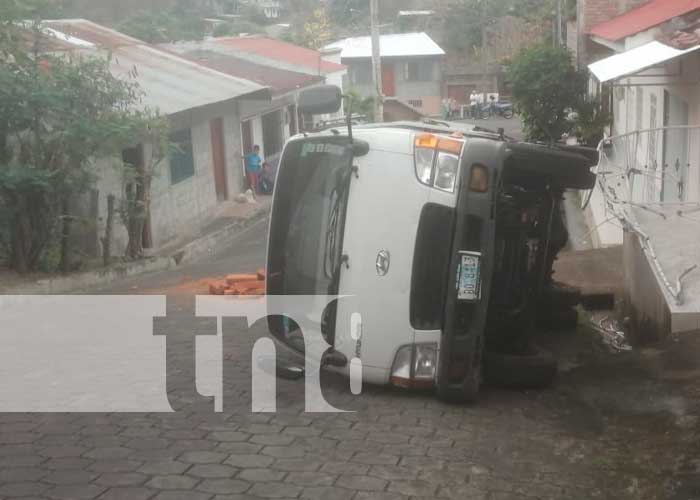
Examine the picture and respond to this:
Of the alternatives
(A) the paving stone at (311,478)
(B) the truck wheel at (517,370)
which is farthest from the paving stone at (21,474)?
(B) the truck wheel at (517,370)

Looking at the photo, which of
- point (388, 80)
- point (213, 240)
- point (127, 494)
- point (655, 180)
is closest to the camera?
point (127, 494)

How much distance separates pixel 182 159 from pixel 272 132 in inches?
378

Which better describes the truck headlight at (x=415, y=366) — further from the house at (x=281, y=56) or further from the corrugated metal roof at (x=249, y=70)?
the house at (x=281, y=56)

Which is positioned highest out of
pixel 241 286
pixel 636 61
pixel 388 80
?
pixel 388 80

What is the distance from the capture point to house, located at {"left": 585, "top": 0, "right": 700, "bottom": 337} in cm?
750

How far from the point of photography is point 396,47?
Result: 53.0 m

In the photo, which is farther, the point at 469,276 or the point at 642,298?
the point at 642,298

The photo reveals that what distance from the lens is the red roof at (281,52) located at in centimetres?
3459

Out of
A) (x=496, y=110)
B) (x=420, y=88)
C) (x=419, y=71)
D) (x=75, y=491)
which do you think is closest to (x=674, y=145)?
(x=75, y=491)

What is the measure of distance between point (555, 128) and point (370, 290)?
614 inches

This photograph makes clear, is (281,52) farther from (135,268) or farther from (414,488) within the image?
(414,488)

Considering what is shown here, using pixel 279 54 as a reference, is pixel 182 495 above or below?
below

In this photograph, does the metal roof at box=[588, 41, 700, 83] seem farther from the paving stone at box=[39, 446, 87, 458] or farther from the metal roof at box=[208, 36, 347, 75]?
the metal roof at box=[208, 36, 347, 75]

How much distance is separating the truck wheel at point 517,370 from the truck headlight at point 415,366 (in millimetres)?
692
